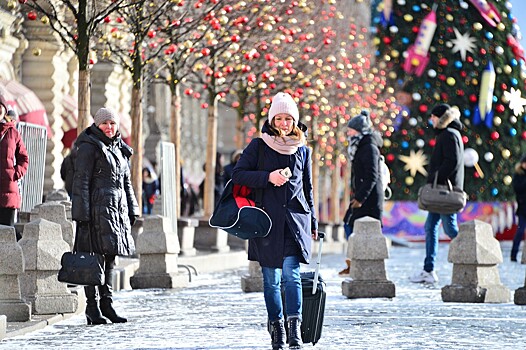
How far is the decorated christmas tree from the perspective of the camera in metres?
49.8

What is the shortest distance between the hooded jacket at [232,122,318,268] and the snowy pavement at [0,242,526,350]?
79cm

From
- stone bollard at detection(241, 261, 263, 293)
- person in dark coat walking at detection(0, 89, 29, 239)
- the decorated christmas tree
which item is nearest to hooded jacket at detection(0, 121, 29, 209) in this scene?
person in dark coat walking at detection(0, 89, 29, 239)

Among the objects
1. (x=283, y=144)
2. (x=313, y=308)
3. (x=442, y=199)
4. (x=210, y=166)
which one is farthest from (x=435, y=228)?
(x=210, y=166)

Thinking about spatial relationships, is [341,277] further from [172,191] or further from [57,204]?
[57,204]

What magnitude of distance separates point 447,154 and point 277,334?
8027 millimetres

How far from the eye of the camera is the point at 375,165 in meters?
20.7

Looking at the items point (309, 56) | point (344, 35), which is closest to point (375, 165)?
point (309, 56)

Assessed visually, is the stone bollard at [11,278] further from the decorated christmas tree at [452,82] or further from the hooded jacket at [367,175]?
the decorated christmas tree at [452,82]

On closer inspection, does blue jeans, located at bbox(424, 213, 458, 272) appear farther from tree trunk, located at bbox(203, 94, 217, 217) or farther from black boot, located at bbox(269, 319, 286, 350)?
tree trunk, located at bbox(203, 94, 217, 217)

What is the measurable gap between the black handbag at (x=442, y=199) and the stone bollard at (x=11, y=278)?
20.9 ft

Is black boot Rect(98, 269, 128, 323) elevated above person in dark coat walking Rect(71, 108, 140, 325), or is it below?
below

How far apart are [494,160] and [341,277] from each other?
27221mm

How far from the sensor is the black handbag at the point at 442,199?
20500 millimetres

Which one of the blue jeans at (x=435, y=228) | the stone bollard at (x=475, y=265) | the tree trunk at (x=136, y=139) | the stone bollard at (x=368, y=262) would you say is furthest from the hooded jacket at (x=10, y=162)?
the tree trunk at (x=136, y=139)
